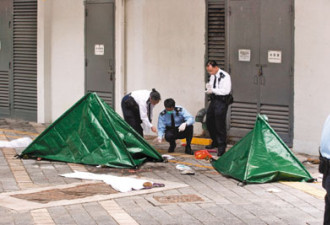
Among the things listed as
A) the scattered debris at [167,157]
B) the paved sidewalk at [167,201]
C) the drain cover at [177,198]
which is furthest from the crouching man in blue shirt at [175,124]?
the drain cover at [177,198]

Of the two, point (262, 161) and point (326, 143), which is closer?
point (326, 143)

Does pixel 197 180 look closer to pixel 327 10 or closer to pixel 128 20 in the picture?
pixel 327 10

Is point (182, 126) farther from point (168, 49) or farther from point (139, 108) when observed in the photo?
point (168, 49)

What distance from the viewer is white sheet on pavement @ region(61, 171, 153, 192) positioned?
11227 millimetres

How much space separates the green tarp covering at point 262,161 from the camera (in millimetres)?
11852

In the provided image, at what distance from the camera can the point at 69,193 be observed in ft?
36.1

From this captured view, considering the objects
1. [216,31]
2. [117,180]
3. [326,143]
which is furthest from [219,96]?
[326,143]

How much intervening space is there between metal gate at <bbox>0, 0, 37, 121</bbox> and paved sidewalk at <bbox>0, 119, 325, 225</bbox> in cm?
620

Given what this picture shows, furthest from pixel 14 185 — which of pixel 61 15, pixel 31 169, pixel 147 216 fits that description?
pixel 61 15

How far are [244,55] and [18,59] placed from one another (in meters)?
6.46

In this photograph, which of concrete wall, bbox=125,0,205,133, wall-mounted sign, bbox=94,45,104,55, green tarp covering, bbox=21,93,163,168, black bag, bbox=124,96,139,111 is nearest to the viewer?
green tarp covering, bbox=21,93,163,168

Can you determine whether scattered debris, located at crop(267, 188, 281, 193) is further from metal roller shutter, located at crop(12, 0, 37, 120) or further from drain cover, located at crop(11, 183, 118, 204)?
metal roller shutter, located at crop(12, 0, 37, 120)

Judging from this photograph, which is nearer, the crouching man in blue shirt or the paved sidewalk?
the paved sidewalk

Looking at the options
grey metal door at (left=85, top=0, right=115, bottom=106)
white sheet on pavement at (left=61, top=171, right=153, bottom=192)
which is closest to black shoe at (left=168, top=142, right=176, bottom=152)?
white sheet on pavement at (left=61, top=171, right=153, bottom=192)
